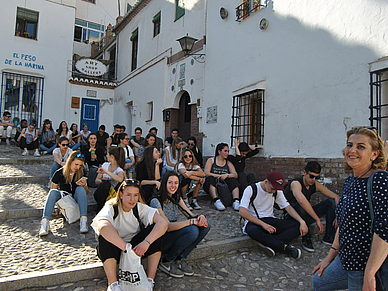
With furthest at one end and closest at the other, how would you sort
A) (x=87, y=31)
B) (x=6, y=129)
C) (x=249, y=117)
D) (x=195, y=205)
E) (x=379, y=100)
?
(x=87, y=31) → (x=6, y=129) → (x=249, y=117) → (x=195, y=205) → (x=379, y=100)

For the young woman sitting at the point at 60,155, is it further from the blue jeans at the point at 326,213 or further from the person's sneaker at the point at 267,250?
the blue jeans at the point at 326,213

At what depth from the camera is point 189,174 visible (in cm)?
601

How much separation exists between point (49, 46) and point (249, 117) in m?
12.2

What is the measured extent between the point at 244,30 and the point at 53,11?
11.9 metres

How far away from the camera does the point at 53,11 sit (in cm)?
1564

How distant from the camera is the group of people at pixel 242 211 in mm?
2023

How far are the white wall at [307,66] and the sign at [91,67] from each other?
33.4 feet

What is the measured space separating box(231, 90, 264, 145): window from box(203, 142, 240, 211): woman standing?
4.37 ft

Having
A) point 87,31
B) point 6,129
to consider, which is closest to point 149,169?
point 6,129

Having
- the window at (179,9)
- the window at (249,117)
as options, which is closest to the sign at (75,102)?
→ the window at (179,9)

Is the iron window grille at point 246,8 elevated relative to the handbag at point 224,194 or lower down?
elevated

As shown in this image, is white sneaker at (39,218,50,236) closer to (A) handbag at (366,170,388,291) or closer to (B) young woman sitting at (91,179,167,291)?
(B) young woman sitting at (91,179,167,291)

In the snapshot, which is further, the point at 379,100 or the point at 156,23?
the point at 156,23

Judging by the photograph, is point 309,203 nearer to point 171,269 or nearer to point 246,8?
point 171,269
